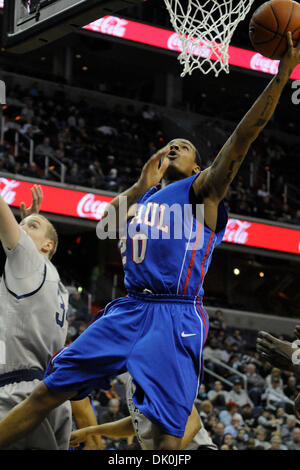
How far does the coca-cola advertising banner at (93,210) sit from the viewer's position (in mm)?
14656

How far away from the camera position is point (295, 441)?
12367mm

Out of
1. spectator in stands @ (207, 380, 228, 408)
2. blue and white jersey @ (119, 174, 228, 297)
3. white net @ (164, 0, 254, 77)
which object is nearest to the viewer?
blue and white jersey @ (119, 174, 228, 297)

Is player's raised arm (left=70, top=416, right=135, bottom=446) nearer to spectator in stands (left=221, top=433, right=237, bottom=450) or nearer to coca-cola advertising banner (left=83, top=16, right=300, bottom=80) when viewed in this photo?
spectator in stands (left=221, top=433, right=237, bottom=450)

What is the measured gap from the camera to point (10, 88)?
19.6 meters

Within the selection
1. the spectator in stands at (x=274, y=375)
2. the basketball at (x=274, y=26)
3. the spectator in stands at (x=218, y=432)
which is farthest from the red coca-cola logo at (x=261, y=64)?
the basketball at (x=274, y=26)

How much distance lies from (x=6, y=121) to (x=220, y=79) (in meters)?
7.93

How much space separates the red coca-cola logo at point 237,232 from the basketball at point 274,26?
13.9 metres

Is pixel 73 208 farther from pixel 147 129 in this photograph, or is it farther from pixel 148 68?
pixel 148 68

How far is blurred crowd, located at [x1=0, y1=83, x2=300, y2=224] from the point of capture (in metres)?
16.8

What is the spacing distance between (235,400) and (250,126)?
10714 millimetres

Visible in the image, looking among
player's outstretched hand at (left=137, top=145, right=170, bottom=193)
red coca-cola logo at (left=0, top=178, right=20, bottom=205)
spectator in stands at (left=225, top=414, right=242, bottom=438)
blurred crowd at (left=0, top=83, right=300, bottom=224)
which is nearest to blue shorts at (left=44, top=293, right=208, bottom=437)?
player's outstretched hand at (left=137, top=145, right=170, bottom=193)

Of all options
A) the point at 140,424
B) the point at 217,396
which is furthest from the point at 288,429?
the point at 140,424

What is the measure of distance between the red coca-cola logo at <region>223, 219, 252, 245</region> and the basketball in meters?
13.9

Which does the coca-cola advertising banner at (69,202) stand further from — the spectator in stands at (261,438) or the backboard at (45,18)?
the backboard at (45,18)
